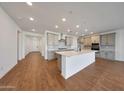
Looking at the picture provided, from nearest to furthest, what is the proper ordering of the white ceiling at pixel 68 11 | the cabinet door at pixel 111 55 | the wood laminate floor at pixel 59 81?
the wood laminate floor at pixel 59 81, the white ceiling at pixel 68 11, the cabinet door at pixel 111 55

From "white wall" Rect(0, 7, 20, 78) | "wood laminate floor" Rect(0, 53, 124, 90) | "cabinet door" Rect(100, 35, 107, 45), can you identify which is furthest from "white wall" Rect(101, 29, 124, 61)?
"white wall" Rect(0, 7, 20, 78)

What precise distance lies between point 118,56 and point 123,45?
0.96m

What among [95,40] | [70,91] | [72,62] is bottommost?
[70,91]

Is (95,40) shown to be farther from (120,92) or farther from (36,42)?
(36,42)

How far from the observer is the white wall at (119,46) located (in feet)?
22.6

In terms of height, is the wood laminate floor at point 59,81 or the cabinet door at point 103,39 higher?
the cabinet door at point 103,39

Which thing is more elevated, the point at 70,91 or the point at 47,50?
the point at 47,50

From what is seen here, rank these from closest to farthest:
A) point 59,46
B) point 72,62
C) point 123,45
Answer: point 72,62 < point 123,45 < point 59,46

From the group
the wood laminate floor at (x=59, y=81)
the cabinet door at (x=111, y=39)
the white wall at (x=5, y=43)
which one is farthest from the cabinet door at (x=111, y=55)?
the white wall at (x=5, y=43)

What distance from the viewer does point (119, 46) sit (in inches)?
279

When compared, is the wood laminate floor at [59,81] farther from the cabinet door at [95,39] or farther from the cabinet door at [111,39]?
the cabinet door at [95,39]

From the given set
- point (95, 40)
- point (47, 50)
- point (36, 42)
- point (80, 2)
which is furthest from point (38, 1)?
point (36, 42)

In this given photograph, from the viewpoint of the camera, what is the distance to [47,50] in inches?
284

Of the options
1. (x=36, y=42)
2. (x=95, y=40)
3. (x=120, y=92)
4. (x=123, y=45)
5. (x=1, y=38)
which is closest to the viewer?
(x=120, y=92)
